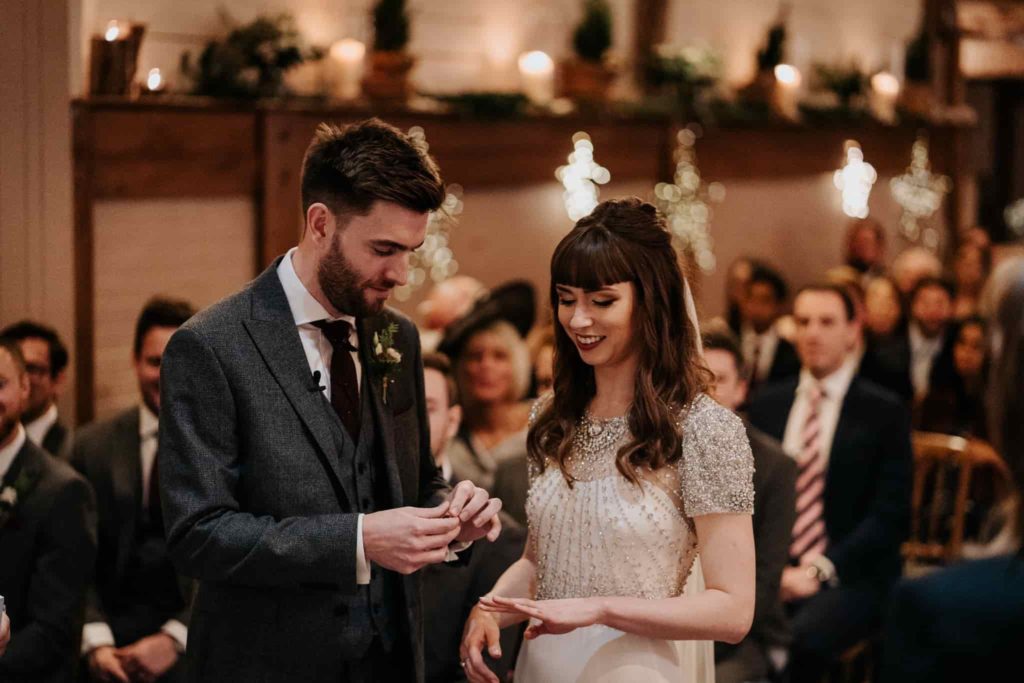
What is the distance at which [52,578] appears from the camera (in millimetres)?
3477

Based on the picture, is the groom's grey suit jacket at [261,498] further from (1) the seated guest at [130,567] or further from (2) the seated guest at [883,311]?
(2) the seated guest at [883,311]

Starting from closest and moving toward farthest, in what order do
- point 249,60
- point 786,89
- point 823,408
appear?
point 823,408, point 249,60, point 786,89

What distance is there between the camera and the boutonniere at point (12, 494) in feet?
11.2

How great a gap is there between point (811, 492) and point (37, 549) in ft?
9.07

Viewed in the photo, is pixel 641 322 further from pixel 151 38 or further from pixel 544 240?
pixel 544 240

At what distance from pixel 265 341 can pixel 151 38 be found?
3.58 metres

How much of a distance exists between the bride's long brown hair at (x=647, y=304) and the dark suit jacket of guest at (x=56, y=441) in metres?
2.05

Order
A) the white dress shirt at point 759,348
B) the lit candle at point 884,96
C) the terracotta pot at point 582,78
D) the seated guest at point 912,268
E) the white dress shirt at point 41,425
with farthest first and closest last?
the lit candle at point 884,96
the seated guest at point 912,268
the terracotta pot at point 582,78
the white dress shirt at point 759,348
the white dress shirt at point 41,425

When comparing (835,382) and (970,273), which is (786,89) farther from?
(835,382)

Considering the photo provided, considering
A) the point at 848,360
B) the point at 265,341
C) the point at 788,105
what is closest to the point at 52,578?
the point at 265,341

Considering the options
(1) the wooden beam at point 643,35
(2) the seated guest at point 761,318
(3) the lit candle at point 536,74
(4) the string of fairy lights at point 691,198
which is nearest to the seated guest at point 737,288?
(2) the seated guest at point 761,318

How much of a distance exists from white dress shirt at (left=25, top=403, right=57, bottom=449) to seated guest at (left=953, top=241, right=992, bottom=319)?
6.67 metres

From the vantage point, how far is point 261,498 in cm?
260

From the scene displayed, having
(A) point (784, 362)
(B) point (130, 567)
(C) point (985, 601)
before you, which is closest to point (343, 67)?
(A) point (784, 362)
